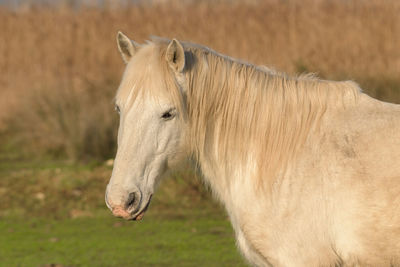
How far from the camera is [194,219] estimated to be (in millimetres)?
8961

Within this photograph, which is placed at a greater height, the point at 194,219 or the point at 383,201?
the point at 383,201

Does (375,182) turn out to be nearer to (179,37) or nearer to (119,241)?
(119,241)

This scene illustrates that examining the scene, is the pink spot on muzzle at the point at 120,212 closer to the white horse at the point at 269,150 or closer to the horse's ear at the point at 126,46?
the white horse at the point at 269,150

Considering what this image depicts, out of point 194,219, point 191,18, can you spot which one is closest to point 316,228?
point 194,219

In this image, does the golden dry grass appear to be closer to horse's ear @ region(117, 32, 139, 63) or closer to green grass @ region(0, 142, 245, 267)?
green grass @ region(0, 142, 245, 267)

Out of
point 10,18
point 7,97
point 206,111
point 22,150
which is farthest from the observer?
point 10,18

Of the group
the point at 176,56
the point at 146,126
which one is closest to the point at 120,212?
the point at 146,126

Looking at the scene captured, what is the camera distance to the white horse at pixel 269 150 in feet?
11.5

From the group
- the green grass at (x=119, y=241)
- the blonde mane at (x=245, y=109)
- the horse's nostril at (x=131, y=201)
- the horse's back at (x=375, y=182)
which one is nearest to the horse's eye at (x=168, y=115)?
the blonde mane at (x=245, y=109)

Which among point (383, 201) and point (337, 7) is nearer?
point (383, 201)

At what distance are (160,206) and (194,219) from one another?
851 mm

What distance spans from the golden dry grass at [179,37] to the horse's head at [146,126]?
6.61 metres

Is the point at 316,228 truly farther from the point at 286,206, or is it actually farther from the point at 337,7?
the point at 337,7

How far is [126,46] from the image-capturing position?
3951 mm
